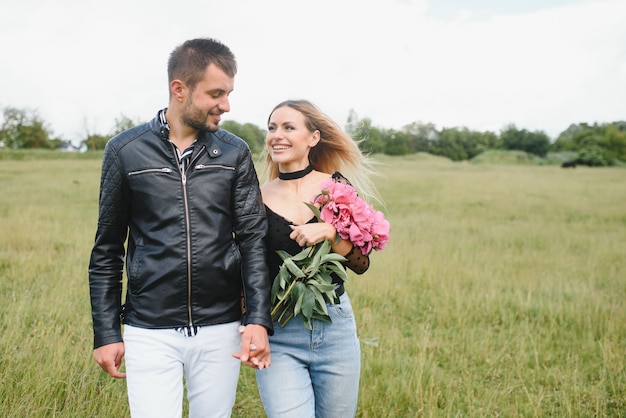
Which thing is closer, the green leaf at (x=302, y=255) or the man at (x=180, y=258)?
the man at (x=180, y=258)

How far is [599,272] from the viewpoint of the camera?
350 inches

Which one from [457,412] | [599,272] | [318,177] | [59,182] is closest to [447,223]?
[599,272]

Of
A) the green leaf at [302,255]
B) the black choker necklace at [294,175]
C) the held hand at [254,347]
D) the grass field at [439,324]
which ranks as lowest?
the grass field at [439,324]

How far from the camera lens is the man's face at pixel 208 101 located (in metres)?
2.56

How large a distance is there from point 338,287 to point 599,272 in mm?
7448

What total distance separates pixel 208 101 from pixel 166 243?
69 cm

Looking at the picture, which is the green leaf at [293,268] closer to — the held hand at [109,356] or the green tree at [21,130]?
the held hand at [109,356]

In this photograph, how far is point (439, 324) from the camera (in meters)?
6.30

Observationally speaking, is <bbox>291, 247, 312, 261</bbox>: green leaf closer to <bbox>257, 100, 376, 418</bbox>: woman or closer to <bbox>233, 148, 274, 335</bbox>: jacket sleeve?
<bbox>257, 100, 376, 418</bbox>: woman

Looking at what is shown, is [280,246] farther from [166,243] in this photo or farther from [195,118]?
[195,118]

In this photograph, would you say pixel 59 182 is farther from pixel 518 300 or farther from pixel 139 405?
pixel 139 405

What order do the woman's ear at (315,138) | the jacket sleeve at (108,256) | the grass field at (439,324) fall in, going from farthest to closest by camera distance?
the grass field at (439,324)
the woman's ear at (315,138)
the jacket sleeve at (108,256)

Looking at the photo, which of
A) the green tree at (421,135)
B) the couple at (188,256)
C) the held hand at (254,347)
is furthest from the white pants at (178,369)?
the green tree at (421,135)

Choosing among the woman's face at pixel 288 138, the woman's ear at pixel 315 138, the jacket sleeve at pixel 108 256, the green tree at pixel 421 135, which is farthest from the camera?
the green tree at pixel 421 135
